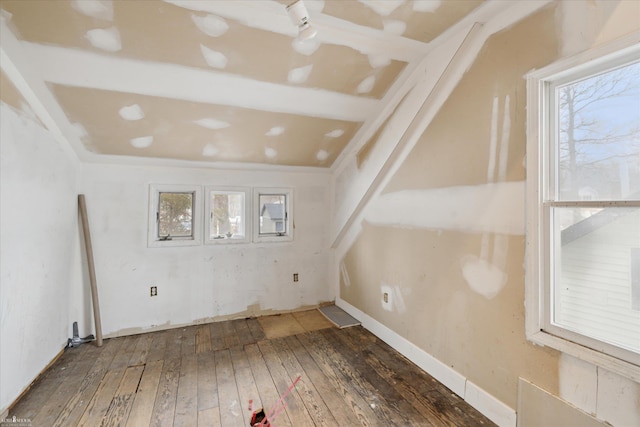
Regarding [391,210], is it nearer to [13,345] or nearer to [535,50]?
[535,50]

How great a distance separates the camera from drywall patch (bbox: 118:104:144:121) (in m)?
2.21

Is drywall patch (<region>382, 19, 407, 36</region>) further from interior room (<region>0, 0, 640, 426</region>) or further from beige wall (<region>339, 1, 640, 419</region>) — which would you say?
beige wall (<region>339, 1, 640, 419</region>)

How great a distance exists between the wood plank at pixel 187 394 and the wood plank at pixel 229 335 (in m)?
0.34

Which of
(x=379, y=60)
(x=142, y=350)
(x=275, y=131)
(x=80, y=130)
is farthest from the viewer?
(x=275, y=131)

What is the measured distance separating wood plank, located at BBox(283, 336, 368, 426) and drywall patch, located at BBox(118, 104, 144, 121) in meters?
2.37

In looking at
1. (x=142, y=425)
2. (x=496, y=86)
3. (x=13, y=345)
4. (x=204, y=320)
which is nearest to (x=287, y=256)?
(x=204, y=320)

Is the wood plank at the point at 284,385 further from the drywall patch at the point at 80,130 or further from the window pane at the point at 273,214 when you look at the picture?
the drywall patch at the point at 80,130

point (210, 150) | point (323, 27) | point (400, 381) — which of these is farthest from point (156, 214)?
point (400, 381)

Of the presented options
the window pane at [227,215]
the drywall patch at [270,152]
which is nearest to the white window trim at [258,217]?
the window pane at [227,215]

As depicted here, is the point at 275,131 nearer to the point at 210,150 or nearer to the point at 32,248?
the point at 210,150

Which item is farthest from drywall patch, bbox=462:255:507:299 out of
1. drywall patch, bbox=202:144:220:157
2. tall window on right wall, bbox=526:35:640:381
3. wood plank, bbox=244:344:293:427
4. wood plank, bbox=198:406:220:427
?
drywall patch, bbox=202:144:220:157

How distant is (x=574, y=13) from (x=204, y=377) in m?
3.13

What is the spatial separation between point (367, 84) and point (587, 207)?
167cm

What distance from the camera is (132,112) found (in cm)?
226
